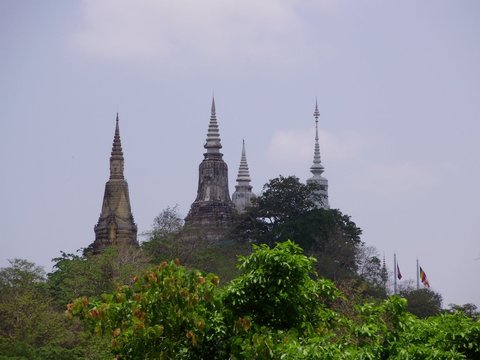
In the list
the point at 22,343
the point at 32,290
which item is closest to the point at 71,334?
the point at 22,343

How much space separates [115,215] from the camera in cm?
8719

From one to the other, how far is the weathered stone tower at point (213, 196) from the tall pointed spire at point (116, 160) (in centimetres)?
519

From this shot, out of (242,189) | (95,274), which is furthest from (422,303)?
(242,189)

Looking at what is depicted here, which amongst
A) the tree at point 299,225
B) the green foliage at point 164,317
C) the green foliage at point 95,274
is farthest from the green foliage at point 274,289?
the tree at point 299,225

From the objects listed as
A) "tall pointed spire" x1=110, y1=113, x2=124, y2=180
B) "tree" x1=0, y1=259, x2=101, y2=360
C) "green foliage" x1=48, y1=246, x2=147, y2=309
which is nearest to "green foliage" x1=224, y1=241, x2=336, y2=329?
"tree" x1=0, y1=259, x2=101, y2=360

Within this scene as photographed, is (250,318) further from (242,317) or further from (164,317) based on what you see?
(164,317)

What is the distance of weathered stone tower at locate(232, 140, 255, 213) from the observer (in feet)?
339

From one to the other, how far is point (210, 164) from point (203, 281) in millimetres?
73017

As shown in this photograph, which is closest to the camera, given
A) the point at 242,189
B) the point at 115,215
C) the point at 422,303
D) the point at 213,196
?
the point at 422,303

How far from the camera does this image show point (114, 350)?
85.7 ft

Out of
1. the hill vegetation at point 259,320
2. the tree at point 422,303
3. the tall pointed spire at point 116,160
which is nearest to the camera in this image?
the hill vegetation at point 259,320

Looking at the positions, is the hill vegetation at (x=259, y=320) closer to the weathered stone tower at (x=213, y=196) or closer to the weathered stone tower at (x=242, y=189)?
the weathered stone tower at (x=213, y=196)

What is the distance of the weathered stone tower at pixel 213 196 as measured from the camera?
94188 millimetres

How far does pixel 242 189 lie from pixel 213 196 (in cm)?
940
